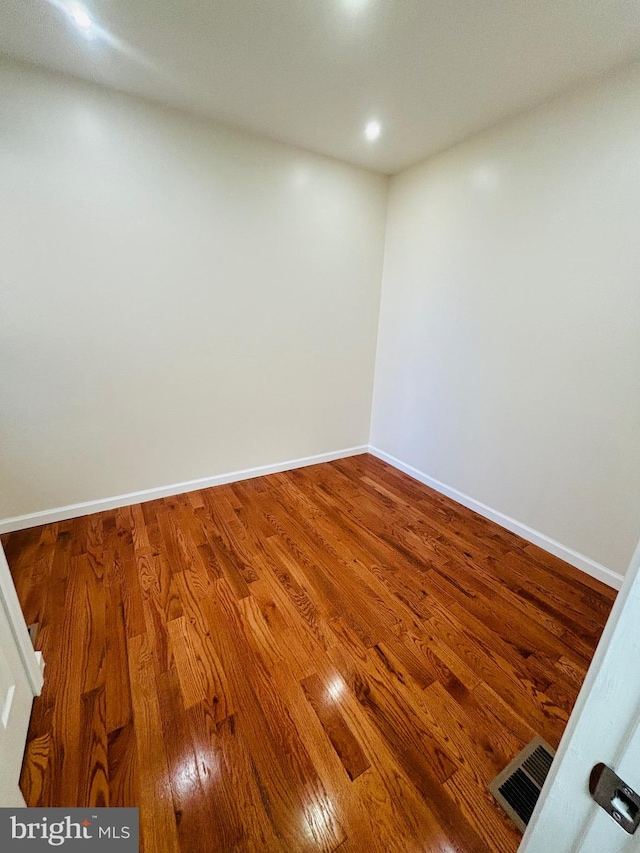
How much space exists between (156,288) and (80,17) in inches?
45.7

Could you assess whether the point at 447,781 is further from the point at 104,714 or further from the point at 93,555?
the point at 93,555

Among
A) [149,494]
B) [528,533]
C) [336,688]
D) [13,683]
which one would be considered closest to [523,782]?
[336,688]

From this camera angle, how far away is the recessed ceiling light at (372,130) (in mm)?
2131

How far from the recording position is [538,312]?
6.76ft

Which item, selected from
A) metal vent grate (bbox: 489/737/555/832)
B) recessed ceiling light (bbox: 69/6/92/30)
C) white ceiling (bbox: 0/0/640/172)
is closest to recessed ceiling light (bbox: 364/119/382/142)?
white ceiling (bbox: 0/0/640/172)

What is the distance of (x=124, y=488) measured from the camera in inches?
96.8

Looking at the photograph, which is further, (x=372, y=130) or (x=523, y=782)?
(x=372, y=130)

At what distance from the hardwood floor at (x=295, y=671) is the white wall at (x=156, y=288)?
0.61 meters

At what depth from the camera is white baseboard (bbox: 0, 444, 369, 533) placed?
2.17 m

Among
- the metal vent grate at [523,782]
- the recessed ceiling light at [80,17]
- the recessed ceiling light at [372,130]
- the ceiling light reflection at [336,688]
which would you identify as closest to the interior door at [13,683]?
the ceiling light reflection at [336,688]

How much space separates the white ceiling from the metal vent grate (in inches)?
108

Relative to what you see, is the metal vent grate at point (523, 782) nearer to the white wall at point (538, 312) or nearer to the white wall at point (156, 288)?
the white wall at point (538, 312)

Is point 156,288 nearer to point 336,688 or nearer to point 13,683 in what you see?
point 13,683

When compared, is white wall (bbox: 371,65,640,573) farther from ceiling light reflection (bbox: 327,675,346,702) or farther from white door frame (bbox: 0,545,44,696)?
white door frame (bbox: 0,545,44,696)
